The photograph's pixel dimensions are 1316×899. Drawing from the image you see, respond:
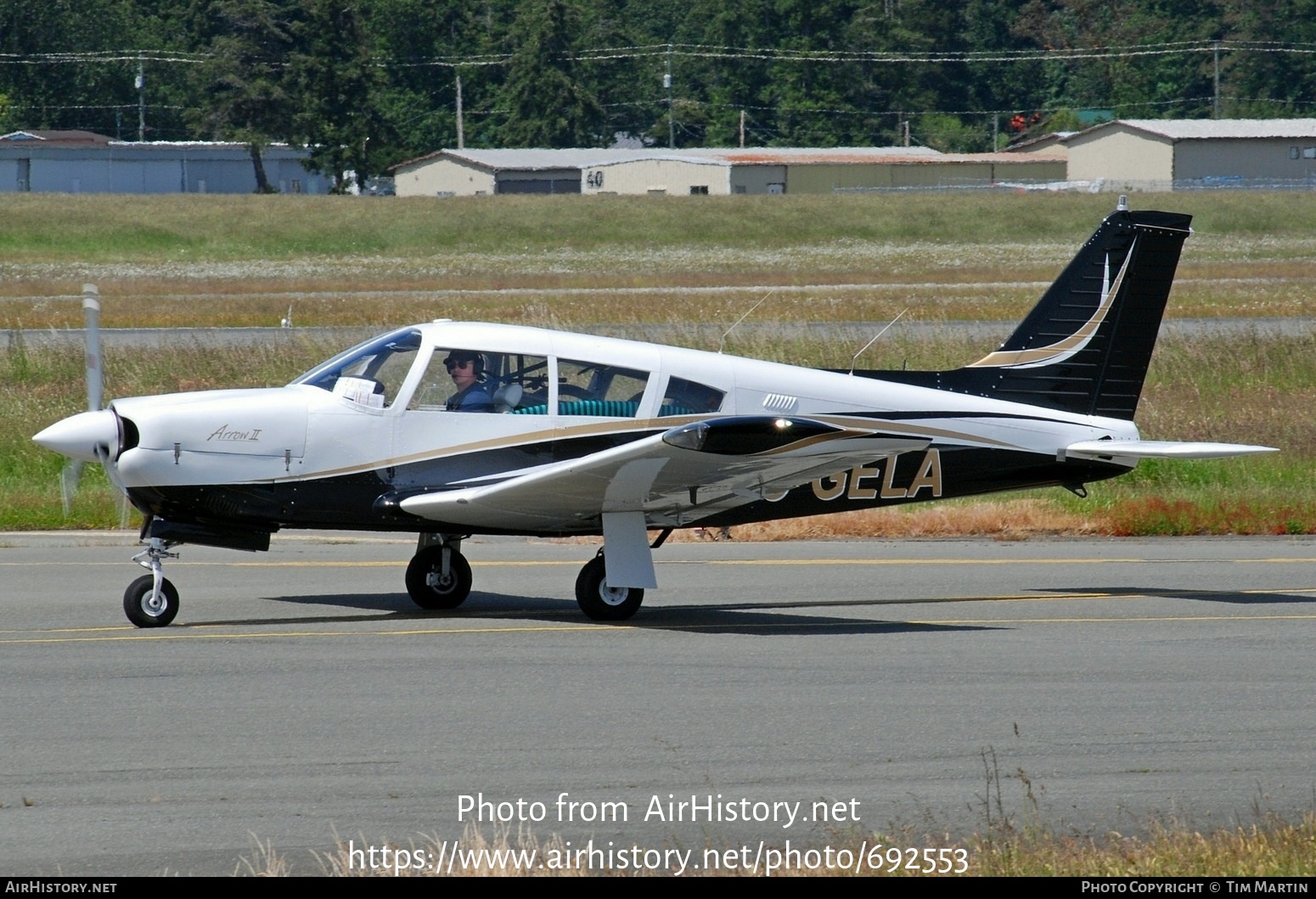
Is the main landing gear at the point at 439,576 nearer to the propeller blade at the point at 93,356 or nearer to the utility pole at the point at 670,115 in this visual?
the propeller blade at the point at 93,356

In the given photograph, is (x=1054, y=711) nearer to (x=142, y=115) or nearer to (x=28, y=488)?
(x=28, y=488)

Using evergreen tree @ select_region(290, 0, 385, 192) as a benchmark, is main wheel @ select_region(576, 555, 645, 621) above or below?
below

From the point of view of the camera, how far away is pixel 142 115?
350 ft

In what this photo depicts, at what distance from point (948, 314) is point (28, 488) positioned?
22685 mm

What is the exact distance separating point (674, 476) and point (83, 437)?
356 centimetres

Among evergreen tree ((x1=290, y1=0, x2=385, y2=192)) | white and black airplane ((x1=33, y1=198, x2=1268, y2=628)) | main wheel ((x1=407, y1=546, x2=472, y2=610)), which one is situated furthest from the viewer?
evergreen tree ((x1=290, y1=0, x2=385, y2=192))

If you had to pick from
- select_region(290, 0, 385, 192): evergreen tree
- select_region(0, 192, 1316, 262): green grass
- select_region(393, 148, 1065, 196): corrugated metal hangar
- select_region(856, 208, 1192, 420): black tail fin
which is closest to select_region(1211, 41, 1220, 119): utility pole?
select_region(393, 148, 1065, 196): corrugated metal hangar

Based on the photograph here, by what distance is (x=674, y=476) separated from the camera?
388 inches

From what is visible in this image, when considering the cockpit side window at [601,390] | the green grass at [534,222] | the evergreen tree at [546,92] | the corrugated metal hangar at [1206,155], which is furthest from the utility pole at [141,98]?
the cockpit side window at [601,390]

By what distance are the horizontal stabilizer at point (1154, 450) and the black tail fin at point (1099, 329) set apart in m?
0.52

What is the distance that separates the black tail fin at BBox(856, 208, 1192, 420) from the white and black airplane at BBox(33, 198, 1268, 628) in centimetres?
34

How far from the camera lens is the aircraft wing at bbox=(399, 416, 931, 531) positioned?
9203 millimetres

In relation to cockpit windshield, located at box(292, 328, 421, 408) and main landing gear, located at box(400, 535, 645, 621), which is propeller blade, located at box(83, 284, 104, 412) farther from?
main landing gear, located at box(400, 535, 645, 621)

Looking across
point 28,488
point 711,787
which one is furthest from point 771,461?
point 28,488
